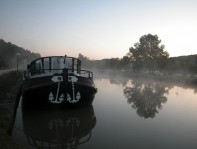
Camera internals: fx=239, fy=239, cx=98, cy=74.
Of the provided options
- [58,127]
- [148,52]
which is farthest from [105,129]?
[148,52]

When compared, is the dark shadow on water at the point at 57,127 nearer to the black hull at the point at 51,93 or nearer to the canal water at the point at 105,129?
the canal water at the point at 105,129

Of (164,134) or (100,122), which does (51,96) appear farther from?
(164,134)

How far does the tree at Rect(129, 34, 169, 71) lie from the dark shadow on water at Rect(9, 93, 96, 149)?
75097mm

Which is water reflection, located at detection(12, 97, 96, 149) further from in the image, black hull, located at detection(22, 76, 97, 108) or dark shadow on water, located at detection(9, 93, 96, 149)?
black hull, located at detection(22, 76, 97, 108)

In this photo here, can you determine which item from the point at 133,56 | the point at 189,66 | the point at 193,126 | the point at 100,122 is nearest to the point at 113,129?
the point at 100,122

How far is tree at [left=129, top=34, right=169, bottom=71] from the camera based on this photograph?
89.3 meters

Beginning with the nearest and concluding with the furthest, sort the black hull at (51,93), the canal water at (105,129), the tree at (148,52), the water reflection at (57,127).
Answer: the canal water at (105,129), the water reflection at (57,127), the black hull at (51,93), the tree at (148,52)

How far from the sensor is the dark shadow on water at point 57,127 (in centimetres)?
1002

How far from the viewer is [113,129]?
12000 millimetres

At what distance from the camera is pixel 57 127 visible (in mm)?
12031

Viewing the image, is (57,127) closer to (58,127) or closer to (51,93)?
(58,127)

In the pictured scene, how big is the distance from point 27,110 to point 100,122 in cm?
561

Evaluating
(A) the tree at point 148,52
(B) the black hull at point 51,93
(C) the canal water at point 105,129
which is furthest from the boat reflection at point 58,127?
(A) the tree at point 148,52

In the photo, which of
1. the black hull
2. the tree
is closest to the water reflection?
the black hull
